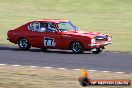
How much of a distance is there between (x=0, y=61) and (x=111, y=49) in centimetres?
689

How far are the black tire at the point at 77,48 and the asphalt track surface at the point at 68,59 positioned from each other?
257 mm

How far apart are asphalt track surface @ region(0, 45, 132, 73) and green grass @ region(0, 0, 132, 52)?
7671 millimetres

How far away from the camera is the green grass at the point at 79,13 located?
34.9m

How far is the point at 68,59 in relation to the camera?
20.0m

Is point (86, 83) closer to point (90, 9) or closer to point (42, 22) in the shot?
point (42, 22)

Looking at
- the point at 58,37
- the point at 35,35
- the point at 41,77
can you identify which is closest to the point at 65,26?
the point at 58,37

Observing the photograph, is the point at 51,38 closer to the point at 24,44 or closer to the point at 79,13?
the point at 24,44

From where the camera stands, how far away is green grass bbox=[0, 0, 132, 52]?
34938 millimetres

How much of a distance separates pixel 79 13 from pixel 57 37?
68.5 ft

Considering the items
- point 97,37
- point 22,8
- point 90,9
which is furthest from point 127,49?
point 22,8

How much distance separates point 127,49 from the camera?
23859mm

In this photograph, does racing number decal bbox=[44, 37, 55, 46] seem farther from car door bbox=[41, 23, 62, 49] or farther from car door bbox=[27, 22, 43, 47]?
car door bbox=[27, 22, 43, 47]

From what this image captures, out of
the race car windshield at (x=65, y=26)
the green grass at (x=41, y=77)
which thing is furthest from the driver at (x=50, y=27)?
the green grass at (x=41, y=77)

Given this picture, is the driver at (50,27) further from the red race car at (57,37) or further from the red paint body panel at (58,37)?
the red paint body panel at (58,37)
